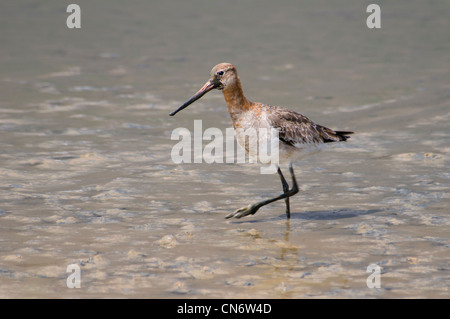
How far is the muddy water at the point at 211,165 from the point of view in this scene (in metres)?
6.28

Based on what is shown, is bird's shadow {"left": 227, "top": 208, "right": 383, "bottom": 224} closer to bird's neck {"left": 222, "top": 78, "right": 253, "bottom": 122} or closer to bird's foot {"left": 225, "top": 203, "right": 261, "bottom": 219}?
bird's foot {"left": 225, "top": 203, "right": 261, "bottom": 219}

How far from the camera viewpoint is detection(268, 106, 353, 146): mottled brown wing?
7508mm

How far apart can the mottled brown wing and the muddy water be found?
0.70 m

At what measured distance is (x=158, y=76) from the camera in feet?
45.1

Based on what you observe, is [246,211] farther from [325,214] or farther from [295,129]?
[295,129]

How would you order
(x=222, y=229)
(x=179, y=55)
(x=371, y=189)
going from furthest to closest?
(x=179, y=55) < (x=371, y=189) < (x=222, y=229)

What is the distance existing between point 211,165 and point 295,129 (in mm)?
2109

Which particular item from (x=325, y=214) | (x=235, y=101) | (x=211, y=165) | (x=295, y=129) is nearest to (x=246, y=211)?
(x=325, y=214)

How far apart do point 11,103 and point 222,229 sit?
19.5ft

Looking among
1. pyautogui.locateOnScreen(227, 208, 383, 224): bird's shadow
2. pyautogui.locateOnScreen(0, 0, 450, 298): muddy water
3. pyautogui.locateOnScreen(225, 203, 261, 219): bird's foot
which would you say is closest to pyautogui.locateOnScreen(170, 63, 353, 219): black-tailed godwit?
pyautogui.locateOnScreen(225, 203, 261, 219): bird's foot

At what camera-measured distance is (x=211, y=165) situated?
9.48 meters

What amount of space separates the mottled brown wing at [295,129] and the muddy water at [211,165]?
0.70 meters
